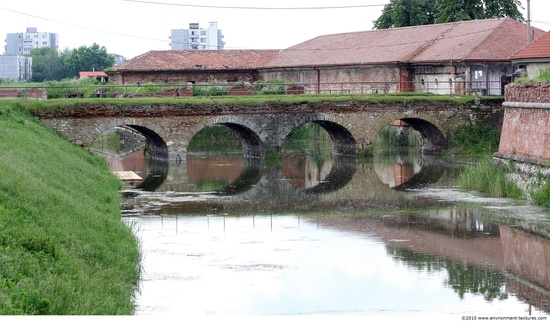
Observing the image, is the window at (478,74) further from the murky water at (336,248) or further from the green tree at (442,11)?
the green tree at (442,11)

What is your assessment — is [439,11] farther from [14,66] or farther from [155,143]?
[14,66]

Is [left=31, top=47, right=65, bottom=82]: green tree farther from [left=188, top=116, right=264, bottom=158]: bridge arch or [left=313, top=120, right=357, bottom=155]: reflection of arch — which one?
[left=188, top=116, right=264, bottom=158]: bridge arch

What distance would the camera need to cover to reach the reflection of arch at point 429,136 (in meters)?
42.1

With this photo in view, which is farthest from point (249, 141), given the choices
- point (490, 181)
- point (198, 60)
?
point (198, 60)

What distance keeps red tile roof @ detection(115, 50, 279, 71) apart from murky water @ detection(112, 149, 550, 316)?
24.1m

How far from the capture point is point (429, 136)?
43062 millimetres

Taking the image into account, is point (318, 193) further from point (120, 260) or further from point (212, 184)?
point (120, 260)

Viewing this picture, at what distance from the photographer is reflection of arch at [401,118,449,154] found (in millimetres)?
42062

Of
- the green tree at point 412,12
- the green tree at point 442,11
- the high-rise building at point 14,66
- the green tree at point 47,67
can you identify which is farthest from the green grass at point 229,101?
the high-rise building at point 14,66

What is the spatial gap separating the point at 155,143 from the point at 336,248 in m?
22.4

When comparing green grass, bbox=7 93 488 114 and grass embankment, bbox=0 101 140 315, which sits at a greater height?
green grass, bbox=7 93 488 114

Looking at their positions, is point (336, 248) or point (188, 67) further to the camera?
point (188, 67)

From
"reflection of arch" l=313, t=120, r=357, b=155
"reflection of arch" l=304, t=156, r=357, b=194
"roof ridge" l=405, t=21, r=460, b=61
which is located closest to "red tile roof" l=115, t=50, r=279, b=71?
"roof ridge" l=405, t=21, r=460, b=61

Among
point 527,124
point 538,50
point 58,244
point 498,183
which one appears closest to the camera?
point 58,244
